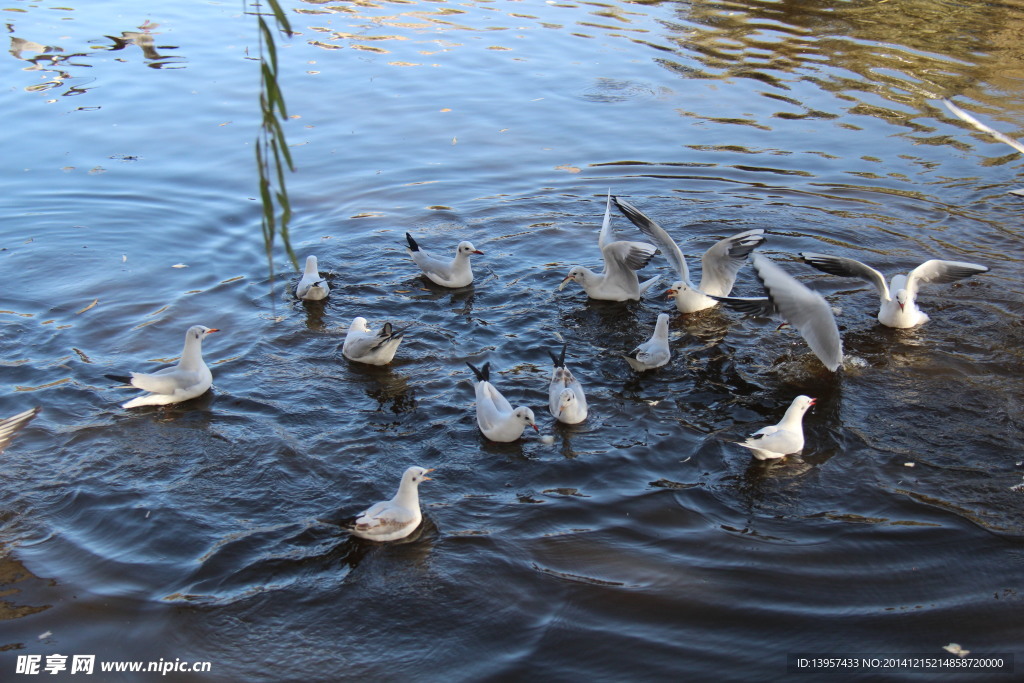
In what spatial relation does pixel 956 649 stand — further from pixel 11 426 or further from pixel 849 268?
pixel 11 426

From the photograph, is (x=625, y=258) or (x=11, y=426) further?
(x=625, y=258)

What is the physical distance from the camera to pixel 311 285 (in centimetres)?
1077

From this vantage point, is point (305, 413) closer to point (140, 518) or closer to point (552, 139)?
point (140, 518)

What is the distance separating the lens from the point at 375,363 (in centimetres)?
959

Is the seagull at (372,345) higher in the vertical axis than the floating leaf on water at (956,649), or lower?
lower

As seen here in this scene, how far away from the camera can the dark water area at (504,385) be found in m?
6.31

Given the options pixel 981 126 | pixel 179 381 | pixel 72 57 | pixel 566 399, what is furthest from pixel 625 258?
pixel 72 57

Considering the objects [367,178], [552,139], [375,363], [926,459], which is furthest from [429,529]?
[552,139]

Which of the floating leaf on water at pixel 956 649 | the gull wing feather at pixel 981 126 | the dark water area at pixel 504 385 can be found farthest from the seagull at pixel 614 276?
the floating leaf on water at pixel 956 649

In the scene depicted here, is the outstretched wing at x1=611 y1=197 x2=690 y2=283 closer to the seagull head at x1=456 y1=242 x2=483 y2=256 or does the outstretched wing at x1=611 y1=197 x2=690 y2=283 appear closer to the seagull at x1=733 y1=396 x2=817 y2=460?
the seagull head at x1=456 y1=242 x2=483 y2=256

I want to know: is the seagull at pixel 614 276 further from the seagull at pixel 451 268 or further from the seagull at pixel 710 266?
the seagull at pixel 451 268

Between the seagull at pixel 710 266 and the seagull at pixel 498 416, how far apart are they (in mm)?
3130

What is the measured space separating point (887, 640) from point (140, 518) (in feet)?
18.7

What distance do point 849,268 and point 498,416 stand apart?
4.60m
